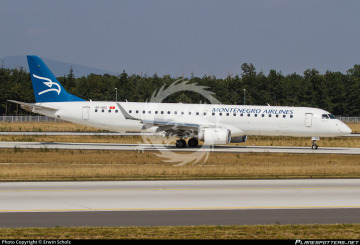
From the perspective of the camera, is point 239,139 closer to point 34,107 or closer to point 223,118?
point 223,118

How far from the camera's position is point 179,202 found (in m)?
16.2

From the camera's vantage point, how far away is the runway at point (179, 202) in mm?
13523

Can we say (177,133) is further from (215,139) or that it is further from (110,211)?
(110,211)

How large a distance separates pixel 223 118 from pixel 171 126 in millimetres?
4466

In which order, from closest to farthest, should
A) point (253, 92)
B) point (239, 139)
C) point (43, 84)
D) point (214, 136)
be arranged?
point (214, 136), point (239, 139), point (43, 84), point (253, 92)

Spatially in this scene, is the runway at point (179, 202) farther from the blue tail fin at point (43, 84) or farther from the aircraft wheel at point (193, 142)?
the blue tail fin at point (43, 84)

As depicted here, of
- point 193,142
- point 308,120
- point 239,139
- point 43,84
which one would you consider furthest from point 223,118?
point 43,84

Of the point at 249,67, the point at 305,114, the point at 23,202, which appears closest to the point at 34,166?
the point at 23,202

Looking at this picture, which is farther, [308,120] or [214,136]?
[308,120]

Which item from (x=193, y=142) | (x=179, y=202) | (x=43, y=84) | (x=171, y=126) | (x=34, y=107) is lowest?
(x=179, y=202)

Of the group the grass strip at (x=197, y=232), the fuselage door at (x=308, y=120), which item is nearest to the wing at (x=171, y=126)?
the fuselage door at (x=308, y=120)

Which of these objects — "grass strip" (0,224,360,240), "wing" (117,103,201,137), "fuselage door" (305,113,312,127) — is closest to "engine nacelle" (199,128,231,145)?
"wing" (117,103,201,137)

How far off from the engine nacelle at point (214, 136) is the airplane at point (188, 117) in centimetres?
8

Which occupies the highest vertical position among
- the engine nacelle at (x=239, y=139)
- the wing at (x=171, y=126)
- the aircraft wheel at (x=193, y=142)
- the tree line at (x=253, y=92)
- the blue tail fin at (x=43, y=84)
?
the tree line at (x=253, y=92)
